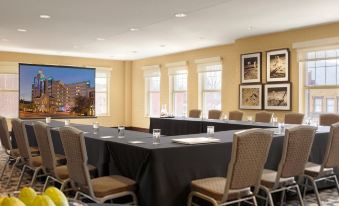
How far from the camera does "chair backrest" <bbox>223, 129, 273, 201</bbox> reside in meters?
2.79

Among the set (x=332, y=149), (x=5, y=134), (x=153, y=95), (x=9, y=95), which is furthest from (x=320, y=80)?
(x=9, y=95)

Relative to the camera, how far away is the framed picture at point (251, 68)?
330 inches

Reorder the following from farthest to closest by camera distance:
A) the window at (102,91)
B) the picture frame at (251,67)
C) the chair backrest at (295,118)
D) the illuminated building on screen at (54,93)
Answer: the window at (102,91) → the illuminated building on screen at (54,93) → the picture frame at (251,67) → the chair backrest at (295,118)

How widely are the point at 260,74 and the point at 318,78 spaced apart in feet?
4.24

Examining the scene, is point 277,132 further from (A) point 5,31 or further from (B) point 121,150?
(A) point 5,31

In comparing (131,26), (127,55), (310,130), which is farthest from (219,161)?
(127,55)

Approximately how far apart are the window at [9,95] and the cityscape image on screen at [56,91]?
0.34 metres

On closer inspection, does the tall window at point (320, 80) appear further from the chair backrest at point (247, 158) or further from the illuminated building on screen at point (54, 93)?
the illuminated building on screen at point (54, 93)

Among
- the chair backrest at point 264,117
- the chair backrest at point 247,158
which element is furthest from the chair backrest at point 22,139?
the chair backrest at point 264,117

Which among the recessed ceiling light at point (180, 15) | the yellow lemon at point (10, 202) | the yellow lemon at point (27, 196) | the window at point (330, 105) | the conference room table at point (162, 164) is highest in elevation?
the recessed ceiling light at point (180, 15)

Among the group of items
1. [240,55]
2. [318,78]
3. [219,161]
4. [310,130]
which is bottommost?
[219,161]

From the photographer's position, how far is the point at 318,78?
7.52 metres

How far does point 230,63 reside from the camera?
9.62 metres

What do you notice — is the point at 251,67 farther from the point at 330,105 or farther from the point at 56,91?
the point at 56,91
